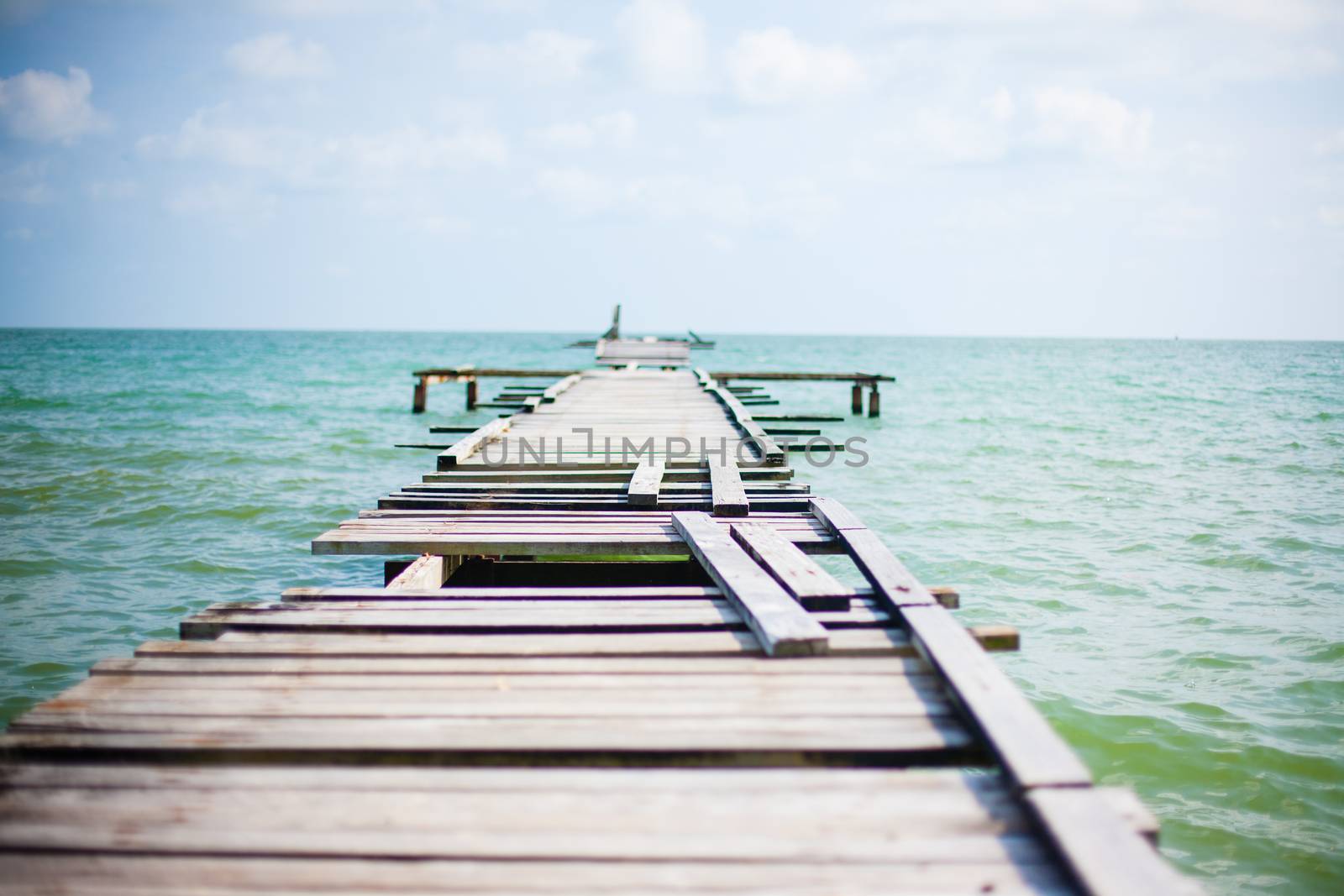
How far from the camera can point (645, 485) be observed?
229 inches

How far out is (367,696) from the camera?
2699 mm

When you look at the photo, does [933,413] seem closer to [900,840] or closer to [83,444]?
[83,444]

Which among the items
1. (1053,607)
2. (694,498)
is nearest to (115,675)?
(694,498)

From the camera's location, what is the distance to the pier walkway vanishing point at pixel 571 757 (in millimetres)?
1909

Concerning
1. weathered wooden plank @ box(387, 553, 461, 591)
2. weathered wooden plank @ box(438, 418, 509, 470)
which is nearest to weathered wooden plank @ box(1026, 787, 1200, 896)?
weathered wooden plank @ box(387, 553, 461, 591)

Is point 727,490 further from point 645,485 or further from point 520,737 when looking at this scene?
point 520,737

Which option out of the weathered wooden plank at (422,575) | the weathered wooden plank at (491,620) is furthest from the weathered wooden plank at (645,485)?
the weathered wooden plank at (491,620)

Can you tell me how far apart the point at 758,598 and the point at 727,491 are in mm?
2117

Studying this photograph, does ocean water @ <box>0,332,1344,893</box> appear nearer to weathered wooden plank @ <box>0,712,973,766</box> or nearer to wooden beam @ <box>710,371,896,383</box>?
wooden beam @ <box>710,371,896,383</box>

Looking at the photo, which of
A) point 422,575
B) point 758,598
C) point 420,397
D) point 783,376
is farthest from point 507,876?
point 420,397

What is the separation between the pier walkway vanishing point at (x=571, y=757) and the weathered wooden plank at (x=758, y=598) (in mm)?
18

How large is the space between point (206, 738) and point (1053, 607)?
620 cm

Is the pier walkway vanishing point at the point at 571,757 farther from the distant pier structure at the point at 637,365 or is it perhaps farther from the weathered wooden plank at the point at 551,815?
the distant pier structure at the point at 637,365

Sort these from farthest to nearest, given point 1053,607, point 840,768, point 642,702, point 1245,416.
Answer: point 1245,416
point 1053,607
point 642,702
point 840,768
